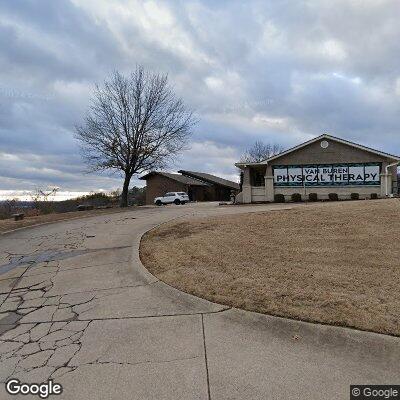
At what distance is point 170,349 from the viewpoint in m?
3.93

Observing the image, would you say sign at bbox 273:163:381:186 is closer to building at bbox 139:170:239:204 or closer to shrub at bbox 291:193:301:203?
shrub at bbox 291:193:301:203

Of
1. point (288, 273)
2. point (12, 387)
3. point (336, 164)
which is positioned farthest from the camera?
point (336, 164)

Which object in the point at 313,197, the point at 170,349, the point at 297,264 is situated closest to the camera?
the point at 170,349

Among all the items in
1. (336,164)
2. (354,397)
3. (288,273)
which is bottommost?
(354,397)

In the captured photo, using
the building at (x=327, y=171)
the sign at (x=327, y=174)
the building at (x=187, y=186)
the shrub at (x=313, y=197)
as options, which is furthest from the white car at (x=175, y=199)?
the shrub at (x=313, y=197)

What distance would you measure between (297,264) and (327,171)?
22.7 m

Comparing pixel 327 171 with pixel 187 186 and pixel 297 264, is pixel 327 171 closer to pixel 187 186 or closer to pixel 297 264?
pixel 297 264

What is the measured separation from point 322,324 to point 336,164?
25.6m

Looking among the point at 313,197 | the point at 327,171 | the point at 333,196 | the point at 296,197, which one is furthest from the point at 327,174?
the point at 296,197

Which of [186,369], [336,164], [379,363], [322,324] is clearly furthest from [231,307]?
[336,164]

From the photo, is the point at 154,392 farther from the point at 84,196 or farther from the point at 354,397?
the point at 84,196

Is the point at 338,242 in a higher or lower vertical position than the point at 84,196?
lower

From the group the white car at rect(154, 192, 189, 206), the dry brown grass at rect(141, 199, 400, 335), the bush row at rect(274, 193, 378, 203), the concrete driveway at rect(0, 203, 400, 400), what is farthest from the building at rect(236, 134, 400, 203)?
the concrete driveway at rect(0, 203, 400, 400)

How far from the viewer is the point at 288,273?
6.39m
